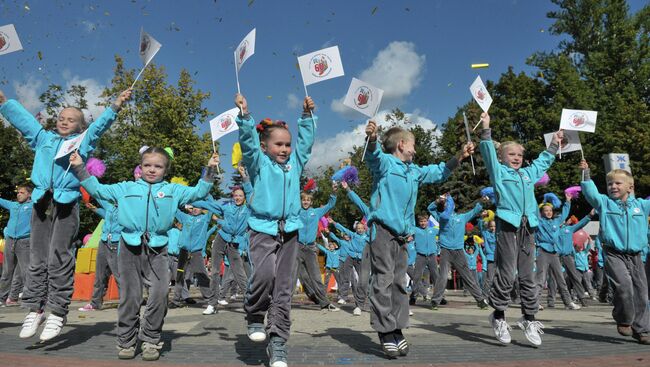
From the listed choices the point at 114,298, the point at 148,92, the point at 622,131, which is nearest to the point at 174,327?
the point at 114,298

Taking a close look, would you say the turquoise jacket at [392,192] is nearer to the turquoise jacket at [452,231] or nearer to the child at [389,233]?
the child at [389,233]

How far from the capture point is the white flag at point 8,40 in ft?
19.9

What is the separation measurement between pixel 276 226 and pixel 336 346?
1.65 meters

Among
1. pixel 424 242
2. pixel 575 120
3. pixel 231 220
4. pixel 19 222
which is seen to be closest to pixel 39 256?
pixel 231 220

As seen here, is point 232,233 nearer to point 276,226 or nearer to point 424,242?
point 424,242

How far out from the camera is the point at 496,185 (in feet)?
19.4

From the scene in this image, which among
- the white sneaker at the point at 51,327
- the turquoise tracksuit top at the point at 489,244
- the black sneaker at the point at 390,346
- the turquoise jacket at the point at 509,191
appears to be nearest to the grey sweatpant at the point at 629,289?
the turquoise jacket at the point at 509,191

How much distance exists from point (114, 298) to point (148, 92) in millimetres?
22743

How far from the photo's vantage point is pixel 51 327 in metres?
5.11

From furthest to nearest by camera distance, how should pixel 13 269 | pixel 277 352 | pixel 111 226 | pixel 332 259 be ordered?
pixel 332 259 < pixel 13 269 < pixel 111 226 < pixel 277 352

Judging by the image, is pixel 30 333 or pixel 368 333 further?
pixel 368 333

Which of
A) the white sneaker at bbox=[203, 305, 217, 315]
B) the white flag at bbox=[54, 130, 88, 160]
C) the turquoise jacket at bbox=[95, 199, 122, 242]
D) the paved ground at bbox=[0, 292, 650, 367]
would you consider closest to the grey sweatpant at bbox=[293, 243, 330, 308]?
the white sneaker at bbox=[203, 305, 217, 315]

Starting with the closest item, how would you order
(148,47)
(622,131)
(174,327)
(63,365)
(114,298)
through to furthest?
(63,365)
(148,47)
(174,327)
(114,298)
(622,131)

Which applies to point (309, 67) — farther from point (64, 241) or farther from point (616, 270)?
point (616, 270)
